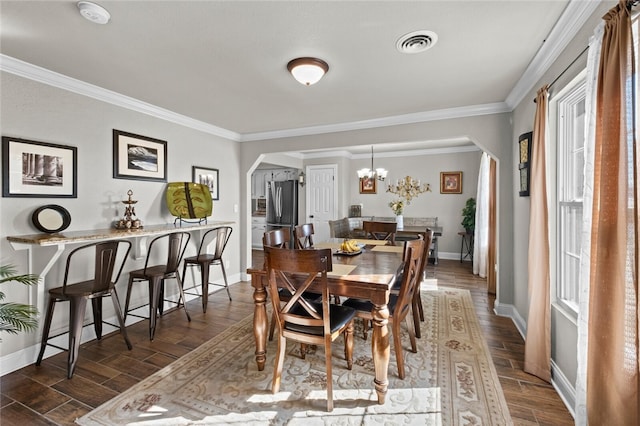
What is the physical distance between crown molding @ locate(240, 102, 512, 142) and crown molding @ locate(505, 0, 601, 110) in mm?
578

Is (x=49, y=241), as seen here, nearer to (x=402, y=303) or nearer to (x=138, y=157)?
(x=138, y=157)

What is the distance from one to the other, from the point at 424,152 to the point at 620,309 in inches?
241

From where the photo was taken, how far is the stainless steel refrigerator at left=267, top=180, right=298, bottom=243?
25.4 feet

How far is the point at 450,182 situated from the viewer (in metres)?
6.86

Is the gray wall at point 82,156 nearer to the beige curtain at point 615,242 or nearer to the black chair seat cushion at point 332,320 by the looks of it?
the black chair seat cushion at point 332,320

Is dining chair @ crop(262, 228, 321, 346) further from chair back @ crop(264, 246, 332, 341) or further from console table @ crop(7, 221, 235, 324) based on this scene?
console table @ crop(7, 221, 235, 324)

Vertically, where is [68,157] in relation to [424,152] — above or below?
below

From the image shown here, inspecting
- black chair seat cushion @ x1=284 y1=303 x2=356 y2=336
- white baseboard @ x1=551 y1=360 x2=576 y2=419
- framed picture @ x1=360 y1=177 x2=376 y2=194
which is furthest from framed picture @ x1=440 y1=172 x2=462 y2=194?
black chair seat cushion @ x1=284 y1=303 x2=356 y2=336

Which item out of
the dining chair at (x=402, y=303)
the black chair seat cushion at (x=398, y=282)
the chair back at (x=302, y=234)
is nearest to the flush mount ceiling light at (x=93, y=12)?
the chair back at (x=302, y=234)

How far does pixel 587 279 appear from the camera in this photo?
4.99 feet

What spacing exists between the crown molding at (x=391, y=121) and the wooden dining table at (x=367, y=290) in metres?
2.03

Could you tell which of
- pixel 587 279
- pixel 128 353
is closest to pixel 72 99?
pixel 128 353

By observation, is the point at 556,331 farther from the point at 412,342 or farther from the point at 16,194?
the point at 16,194

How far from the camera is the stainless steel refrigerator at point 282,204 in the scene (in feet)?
25.4
